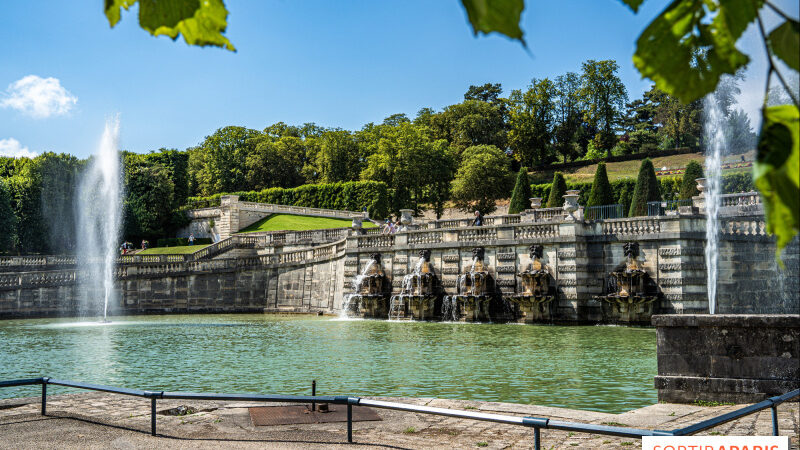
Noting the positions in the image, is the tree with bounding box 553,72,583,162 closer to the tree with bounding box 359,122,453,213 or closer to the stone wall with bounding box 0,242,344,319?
the tree with bounding box 359,122,453,213

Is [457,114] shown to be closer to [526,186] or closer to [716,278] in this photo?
[526,186]

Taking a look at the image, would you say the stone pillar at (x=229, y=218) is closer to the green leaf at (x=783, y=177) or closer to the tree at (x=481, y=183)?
the tree at (x=481, y=183)

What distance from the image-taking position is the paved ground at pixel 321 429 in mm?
8266

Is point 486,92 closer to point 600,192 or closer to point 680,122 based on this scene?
point 680,122

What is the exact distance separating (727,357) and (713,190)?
22.7 m

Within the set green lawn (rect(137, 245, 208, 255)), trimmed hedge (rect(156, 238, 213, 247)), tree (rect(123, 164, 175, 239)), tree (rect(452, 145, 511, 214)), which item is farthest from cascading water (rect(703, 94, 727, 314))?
tree (rect(123, 164, 175, 239))

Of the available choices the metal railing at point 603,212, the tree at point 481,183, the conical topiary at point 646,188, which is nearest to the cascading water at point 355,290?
the metal railing at point 603,212

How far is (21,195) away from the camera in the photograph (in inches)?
2502

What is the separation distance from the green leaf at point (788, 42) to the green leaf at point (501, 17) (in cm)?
53

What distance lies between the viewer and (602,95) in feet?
311

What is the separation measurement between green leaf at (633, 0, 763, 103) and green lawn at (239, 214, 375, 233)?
6313cm

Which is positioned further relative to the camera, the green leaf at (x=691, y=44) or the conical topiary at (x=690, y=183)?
the conical topiary at (x=690, y=183)

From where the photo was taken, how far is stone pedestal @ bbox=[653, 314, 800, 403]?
999 centimetres

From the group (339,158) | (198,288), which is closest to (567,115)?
(339,158)
